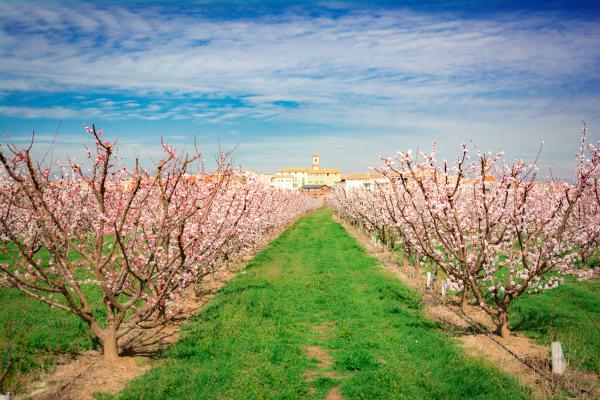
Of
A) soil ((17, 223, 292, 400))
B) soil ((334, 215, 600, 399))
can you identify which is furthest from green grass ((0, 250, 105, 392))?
soil ((334, 215, 600, 399))

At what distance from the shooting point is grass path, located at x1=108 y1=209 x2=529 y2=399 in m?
8.78

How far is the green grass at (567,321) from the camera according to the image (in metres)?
10.2

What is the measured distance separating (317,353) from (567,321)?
8.23 m

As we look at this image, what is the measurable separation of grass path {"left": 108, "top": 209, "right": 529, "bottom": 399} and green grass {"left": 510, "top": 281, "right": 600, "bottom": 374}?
2.57 m

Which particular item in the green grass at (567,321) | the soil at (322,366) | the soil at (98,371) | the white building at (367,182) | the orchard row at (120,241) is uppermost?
the white building at (367,182)

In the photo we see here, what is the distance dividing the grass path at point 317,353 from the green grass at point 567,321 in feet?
8.42

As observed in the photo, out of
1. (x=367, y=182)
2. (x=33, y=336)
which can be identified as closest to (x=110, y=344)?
(x=33, y=336)

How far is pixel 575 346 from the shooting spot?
1082 cm

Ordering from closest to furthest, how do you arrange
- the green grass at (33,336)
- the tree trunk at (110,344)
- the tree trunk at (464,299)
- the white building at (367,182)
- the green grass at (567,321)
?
1. the green grass at (33,336)
2. the tree trunk at (110,344)
3. the green grass at (567,321)
4. the tree trunk at (464,299)
5. the white building at (367,182)

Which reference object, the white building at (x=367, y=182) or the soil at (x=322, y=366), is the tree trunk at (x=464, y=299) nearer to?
the soil at (x=322, y=366)

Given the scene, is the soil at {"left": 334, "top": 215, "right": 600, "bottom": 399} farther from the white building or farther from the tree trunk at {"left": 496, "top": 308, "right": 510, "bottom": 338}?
the white building

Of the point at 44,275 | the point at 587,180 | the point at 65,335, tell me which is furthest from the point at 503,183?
the point at 65,335

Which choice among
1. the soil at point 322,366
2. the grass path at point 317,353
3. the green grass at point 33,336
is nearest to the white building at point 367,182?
the grass path at point 317,353

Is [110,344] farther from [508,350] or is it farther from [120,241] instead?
[508,350]
